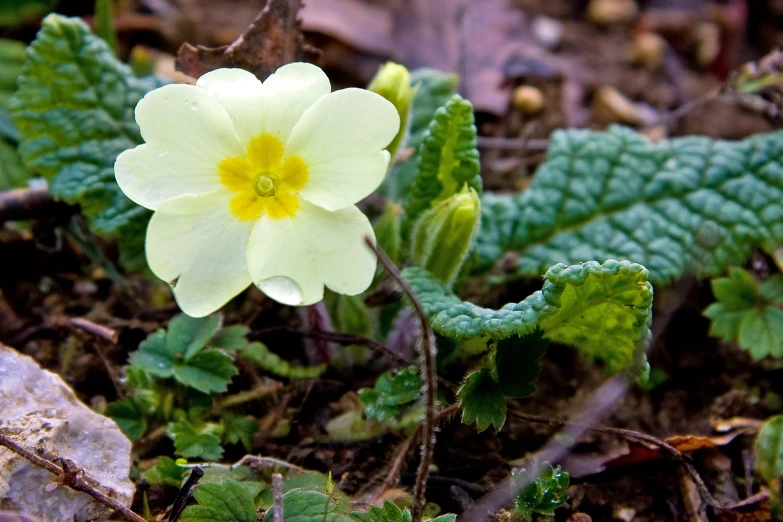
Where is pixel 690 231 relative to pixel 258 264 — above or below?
below

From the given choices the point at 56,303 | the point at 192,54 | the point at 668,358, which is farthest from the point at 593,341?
the point at 56,303

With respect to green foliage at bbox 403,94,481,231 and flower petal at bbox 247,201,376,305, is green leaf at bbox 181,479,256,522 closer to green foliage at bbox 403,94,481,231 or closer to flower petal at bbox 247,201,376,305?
flower petal at bbox 247,201,376,305

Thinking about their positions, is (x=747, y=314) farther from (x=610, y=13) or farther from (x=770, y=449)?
(x=610, y=13)

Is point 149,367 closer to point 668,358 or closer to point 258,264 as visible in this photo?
point 258,264

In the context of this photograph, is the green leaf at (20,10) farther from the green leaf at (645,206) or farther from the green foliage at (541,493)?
the green foliage at (541,493)

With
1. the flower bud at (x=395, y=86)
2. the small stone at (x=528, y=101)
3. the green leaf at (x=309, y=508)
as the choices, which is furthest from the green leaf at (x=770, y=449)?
the small stone at (x=528, y=101)

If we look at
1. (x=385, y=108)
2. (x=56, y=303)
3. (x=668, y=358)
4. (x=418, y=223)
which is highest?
(x=385, y=108)

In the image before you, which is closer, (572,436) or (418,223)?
(572,436)

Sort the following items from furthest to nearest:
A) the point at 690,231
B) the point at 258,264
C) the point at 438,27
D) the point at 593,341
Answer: the point at 438,27 → the point at 690,231 → the point at 593,341 → the point at 258,264

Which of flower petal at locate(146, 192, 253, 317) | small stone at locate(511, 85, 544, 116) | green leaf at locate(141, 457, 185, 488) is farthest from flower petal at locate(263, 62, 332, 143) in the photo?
small stone at locate(511, 85, 544, 116)
